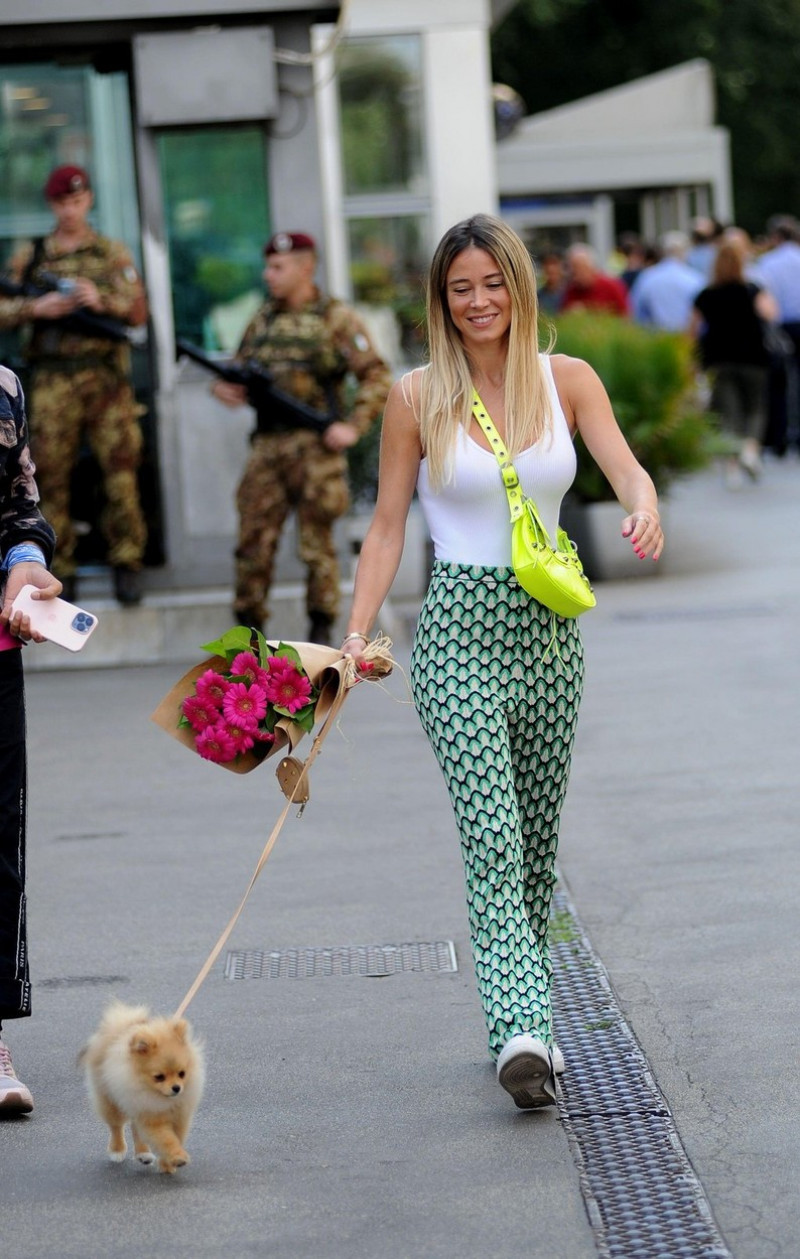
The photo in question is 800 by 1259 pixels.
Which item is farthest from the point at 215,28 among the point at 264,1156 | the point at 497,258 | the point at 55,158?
the point at 264,1156

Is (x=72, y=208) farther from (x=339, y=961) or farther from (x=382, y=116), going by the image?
(x=382, y=116)

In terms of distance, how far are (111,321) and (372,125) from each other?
9288 mm

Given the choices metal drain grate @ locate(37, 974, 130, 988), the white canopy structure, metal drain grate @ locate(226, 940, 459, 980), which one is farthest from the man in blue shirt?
metal drain grate @ locate(37, 974, 130, 988)

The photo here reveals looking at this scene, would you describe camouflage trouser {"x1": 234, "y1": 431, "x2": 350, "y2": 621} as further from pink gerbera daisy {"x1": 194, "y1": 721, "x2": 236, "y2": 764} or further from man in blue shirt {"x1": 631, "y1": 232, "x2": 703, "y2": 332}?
man in blue shirt {"x1": 631, "y1": 232, "x2": 703, "y2": 332}

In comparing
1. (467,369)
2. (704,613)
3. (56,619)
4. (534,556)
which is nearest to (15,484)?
(56,619)

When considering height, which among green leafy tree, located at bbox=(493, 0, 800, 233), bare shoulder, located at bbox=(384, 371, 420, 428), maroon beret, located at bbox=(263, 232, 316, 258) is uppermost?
green leafy tree, located at bbox=(493, 0, 800, 233)

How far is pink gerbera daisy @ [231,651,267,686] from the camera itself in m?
4.29

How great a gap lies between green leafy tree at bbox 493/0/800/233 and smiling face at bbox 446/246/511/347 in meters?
38.8

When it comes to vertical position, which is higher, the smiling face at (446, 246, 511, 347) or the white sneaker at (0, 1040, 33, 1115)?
the smiling face at (446, 246, 511, 347)

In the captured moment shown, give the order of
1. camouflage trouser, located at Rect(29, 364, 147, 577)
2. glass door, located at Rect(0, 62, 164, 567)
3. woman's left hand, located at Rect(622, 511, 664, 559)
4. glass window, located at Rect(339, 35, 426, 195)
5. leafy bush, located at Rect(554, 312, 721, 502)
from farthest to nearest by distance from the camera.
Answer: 1. glass window, located at Rect(339, 35, 426, 195)
2. leafy bush, located at Rect(554, 312, 721, 502)
3. glass door, located at Rect(0, 62, 164, 567)
4. camouflage trouser, located at Rect(29, 364, 147, 577)
5. woman's left hand, located at Rect(622, 511, 664, 559)

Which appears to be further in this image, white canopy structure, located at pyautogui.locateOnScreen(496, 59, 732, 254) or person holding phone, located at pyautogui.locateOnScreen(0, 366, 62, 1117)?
white canopy structure, located at pyautogui.locateOnScreen(496, 59, 732, 254)

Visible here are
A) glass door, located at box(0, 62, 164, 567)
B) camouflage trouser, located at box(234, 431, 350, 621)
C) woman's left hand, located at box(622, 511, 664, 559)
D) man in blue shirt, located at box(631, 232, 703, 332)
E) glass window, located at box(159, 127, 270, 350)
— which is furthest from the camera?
man in blue shirt, located at box(631, 232, 703, 332)

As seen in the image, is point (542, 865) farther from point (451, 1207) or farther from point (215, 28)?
point (215, 28)

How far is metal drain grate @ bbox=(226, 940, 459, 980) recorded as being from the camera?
574 centimetres
